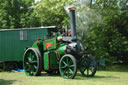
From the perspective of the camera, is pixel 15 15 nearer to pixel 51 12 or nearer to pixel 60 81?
pixel 51 12

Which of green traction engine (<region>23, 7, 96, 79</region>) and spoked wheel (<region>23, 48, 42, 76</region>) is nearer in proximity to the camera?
green traction engine (<region>23, 7, 96, 79</region>)

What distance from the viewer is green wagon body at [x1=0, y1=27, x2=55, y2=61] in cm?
1317

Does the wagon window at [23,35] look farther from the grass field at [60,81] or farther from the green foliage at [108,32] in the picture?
the grass field at [60,81]

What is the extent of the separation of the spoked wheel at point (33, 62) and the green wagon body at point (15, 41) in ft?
12.4

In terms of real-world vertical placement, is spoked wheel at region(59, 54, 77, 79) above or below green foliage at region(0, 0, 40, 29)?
below

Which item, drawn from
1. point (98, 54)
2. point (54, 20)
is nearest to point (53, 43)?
point (98, 54)

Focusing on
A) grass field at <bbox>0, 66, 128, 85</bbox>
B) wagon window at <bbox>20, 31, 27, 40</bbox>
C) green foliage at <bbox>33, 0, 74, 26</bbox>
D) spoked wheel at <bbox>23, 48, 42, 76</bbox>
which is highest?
green foliage at <bbox>33, 0, 74, 26</bbox>

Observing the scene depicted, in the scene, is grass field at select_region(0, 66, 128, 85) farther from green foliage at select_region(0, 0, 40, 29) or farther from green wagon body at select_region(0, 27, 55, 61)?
green foliage at select_region(0, 0, 40, 29)

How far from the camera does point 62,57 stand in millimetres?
7766

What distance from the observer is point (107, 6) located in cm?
1609

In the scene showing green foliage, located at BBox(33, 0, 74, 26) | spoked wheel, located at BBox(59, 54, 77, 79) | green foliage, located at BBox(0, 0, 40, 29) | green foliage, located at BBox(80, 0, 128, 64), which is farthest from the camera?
green foliage, located at BBox(0, 0, 40, 29)

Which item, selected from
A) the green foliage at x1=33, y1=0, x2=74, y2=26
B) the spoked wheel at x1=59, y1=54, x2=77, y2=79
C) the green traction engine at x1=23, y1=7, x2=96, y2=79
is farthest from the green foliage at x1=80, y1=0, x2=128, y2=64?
the spoked wheel at x1=59, y1=54, x2=77, y2=79

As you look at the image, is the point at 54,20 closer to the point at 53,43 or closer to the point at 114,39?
the point at 114,39

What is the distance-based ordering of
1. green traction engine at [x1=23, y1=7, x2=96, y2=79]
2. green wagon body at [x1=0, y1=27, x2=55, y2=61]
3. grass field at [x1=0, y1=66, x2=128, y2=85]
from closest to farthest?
grass field at [x1=0, y1=66, x2=128, y2=85] → green traction engine at [x1=23, y1=7, x2=96, y2=79] → green wagon body at [x1=0, y1=27, x2=55, y2=61]
